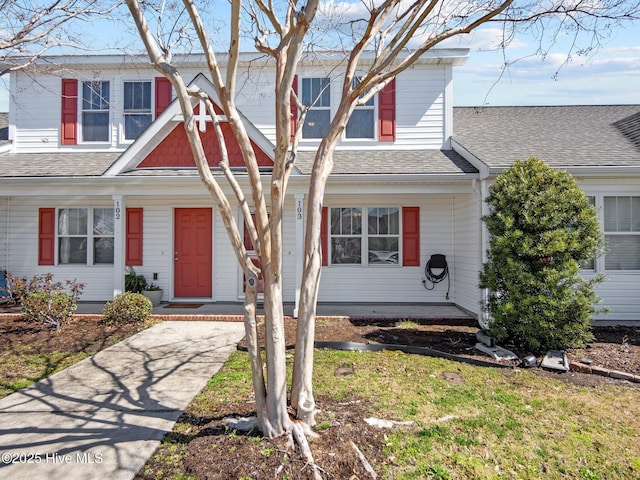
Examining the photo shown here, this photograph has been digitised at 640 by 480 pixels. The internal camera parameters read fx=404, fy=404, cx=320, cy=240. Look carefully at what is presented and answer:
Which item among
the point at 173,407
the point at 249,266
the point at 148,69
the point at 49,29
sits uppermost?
the point at 148,69

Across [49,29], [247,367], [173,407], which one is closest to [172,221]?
[49,29]

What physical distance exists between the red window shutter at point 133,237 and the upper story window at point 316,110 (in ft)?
14.7

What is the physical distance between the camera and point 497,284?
597 centimetres

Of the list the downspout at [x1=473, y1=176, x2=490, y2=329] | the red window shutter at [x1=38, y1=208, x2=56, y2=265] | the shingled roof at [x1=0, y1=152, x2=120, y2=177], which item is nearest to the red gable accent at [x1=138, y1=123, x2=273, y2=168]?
the shingled roof at [x1=0, y1=152, x2=120, y2=177]

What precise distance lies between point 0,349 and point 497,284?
24.5 ft

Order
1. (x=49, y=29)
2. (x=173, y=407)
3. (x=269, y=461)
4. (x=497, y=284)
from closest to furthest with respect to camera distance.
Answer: (x=269, y=461)
(x=173, y=407)
(x=497, y=284)
(x=49, y=29)

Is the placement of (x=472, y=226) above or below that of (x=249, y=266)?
above

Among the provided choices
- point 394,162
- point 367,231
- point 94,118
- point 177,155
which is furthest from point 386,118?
point 94,118

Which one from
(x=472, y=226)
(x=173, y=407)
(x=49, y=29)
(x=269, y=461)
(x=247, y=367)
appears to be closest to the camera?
(x=269, y=461)

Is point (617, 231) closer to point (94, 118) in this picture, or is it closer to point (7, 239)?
point (94, 118)

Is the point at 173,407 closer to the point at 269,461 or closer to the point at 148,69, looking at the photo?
the point at 269,461

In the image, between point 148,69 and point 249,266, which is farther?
point 148,69

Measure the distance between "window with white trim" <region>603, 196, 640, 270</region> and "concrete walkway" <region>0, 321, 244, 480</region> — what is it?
7.25m

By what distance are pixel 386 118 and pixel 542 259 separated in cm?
518
